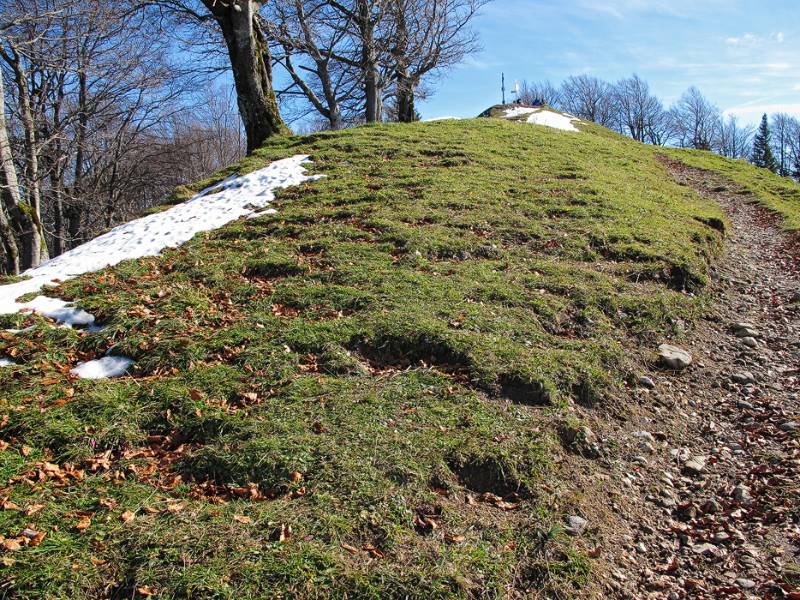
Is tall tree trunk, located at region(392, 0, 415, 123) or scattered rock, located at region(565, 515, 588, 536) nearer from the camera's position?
scattered rock, located at region(565, 515, 588, 536)

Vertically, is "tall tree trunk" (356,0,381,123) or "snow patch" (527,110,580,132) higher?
"tall tree trunk" (356,0,381,123)

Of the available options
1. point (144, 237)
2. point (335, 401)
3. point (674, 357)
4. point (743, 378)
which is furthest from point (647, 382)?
point (144, 237)

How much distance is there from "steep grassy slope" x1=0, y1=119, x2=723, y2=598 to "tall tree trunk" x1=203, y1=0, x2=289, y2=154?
5247mm

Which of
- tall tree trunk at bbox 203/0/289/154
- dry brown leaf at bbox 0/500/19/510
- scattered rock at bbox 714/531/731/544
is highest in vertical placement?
tall tree trunk at bbox 203/0/289/154

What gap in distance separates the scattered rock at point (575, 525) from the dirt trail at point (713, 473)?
14cm

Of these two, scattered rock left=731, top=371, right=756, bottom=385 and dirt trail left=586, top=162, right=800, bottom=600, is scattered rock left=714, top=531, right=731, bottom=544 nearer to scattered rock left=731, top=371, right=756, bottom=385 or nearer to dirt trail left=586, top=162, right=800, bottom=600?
dirt trail left=586, top=162, right=800, bottom=600

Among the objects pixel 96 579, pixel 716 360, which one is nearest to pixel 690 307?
pixel 716 360

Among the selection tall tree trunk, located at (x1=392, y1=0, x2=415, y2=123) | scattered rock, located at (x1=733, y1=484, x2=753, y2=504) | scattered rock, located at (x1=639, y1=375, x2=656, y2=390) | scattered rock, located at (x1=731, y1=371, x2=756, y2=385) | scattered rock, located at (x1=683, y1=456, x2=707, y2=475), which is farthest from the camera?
tall tree trunk, located at (x1=392, y1=0, x2=415, y2=123)

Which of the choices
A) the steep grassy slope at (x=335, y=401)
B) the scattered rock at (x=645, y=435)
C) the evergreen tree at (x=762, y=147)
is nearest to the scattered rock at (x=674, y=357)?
the steep grassy slope at (x=335, y=401)

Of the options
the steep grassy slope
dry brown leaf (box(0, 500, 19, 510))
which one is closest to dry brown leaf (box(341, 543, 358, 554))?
the steep grassy slope

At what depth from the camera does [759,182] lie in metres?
16.3

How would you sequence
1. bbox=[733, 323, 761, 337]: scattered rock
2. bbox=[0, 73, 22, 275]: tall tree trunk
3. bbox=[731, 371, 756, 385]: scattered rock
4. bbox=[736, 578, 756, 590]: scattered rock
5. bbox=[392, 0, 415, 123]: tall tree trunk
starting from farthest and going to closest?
bbox=[392, 0, 415, 123]: tall tree trunk
bbox=[0, 73, 22, 275]: tall tree trunk
bbox=[733, 323, 761, 337]: scattered rock
bbox=[731, 371, 756, 385]: scattered rock
bbox=[736, 578, 756, 590]: scattered rock

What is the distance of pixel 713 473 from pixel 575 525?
1462 mm

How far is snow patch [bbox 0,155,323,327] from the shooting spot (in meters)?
5.54
